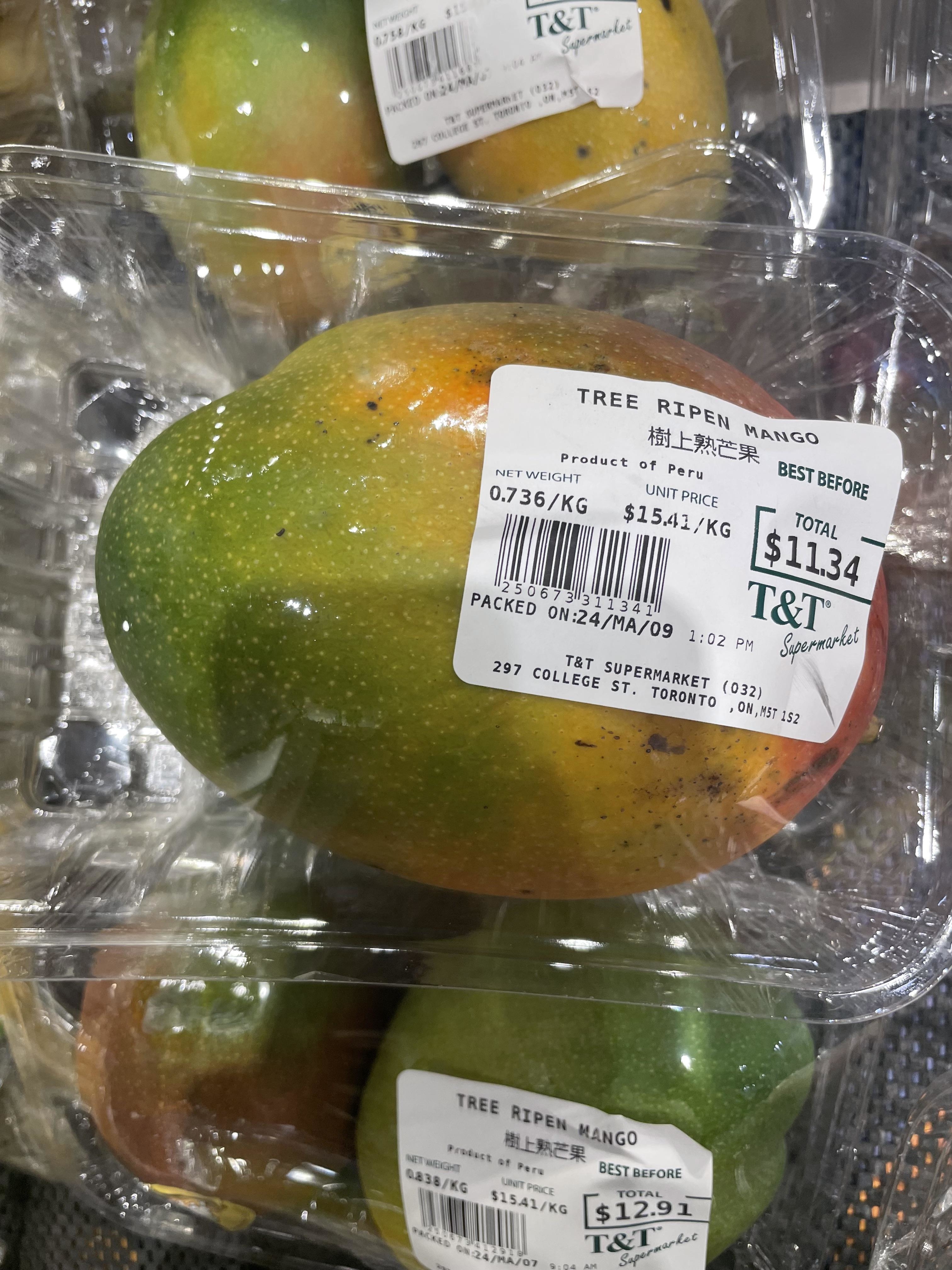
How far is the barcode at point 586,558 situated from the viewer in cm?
46

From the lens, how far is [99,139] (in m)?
0.83

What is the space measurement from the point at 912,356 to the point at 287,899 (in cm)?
61

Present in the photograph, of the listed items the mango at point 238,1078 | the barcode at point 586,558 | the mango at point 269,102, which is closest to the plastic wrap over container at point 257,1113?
the mango at point 238,1078

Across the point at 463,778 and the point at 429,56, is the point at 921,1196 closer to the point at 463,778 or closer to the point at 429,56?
the point at 463,778

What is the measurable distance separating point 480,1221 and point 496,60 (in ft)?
2.83

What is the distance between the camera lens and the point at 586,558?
46 centimetres

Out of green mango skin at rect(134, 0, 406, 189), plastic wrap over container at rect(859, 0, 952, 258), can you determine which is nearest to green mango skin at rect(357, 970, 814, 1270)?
green mango skin at rect(134, 0, 406, 189)

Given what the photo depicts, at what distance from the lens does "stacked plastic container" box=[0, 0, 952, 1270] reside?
0.47m

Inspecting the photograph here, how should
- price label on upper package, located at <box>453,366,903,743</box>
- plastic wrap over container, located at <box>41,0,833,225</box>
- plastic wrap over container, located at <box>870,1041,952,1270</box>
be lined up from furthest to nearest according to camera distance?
plastic wrap over container, located at <box>41,0,833,225</box>, plastic wrap over container, located at <box>870,1041,952,1270</box>, price label on upper package, located at <box>453,366,903,743</box>

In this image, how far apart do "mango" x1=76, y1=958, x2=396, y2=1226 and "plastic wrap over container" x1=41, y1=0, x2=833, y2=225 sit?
0.76 m

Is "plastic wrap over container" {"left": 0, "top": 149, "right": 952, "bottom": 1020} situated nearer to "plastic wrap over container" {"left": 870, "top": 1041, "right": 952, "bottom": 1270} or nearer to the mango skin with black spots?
the mango skin with black spots

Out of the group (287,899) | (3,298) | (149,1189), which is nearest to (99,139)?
(3,298)

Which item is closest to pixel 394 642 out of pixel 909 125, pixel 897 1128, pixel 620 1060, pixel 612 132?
pixel 620 1060

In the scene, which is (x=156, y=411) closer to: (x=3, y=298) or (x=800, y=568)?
(x=3, y=298)
